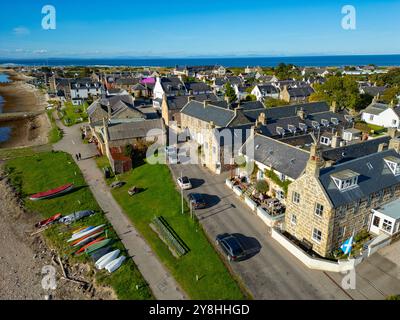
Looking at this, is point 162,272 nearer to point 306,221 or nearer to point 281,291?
point 281,291

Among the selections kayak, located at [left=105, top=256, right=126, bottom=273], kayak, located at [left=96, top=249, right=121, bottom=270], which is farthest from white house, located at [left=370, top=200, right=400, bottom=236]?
kayak, located at [left=96, top=249, right=121, bottom=270]

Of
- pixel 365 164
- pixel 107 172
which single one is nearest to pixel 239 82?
pixel 107 172

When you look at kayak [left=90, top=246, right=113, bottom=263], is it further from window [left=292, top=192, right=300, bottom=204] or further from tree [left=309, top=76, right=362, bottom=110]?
tree [left=309, top=76, right=362, bottom=110]

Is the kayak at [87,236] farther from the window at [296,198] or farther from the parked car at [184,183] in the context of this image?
the window at [296,198]

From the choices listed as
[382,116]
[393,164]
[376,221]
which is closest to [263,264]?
[376,221]

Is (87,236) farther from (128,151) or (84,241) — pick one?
(128,151)

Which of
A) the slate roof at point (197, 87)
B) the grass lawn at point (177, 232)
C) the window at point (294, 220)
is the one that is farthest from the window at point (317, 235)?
the slate roof at point (197, 87)
